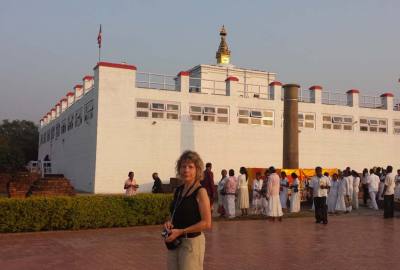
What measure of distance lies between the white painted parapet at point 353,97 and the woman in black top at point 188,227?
30594 mm

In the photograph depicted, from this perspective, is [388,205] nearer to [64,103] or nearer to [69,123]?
[69,123]

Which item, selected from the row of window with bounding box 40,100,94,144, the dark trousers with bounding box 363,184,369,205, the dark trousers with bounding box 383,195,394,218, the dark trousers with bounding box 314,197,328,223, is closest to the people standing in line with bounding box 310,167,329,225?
the dark trousers with bounding box 314,197,328,223

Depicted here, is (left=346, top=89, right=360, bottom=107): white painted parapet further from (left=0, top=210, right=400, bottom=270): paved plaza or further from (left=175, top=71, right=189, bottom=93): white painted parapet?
(left=0, top=210, right=400, bottom=270): paved plaza

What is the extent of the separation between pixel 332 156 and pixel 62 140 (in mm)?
20764

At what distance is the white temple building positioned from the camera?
2495 cm

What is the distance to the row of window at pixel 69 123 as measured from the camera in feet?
89.6

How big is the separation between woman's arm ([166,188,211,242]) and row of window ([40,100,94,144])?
23232mm

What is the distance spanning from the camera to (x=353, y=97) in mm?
32500

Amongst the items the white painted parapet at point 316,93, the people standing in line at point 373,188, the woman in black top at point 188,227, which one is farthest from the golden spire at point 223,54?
the woman in black top at point 188,227

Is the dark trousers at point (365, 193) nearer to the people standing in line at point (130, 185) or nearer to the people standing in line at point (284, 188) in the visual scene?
the people standing in line at point (284, 188)

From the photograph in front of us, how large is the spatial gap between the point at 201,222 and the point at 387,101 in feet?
109

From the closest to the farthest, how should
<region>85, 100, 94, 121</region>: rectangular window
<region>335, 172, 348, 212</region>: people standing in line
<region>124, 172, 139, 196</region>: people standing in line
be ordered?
1. <region>124, 172, 139, 196</region>: people standing in line
2. <region>335, 172, 348, 212</region>: people standing in line
3. <region>85, 100, 94, 121</region>: rectangular window

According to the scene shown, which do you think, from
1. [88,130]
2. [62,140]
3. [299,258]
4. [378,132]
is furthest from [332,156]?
[299,258]

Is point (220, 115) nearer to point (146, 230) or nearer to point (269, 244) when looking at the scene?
point (146, 230)
